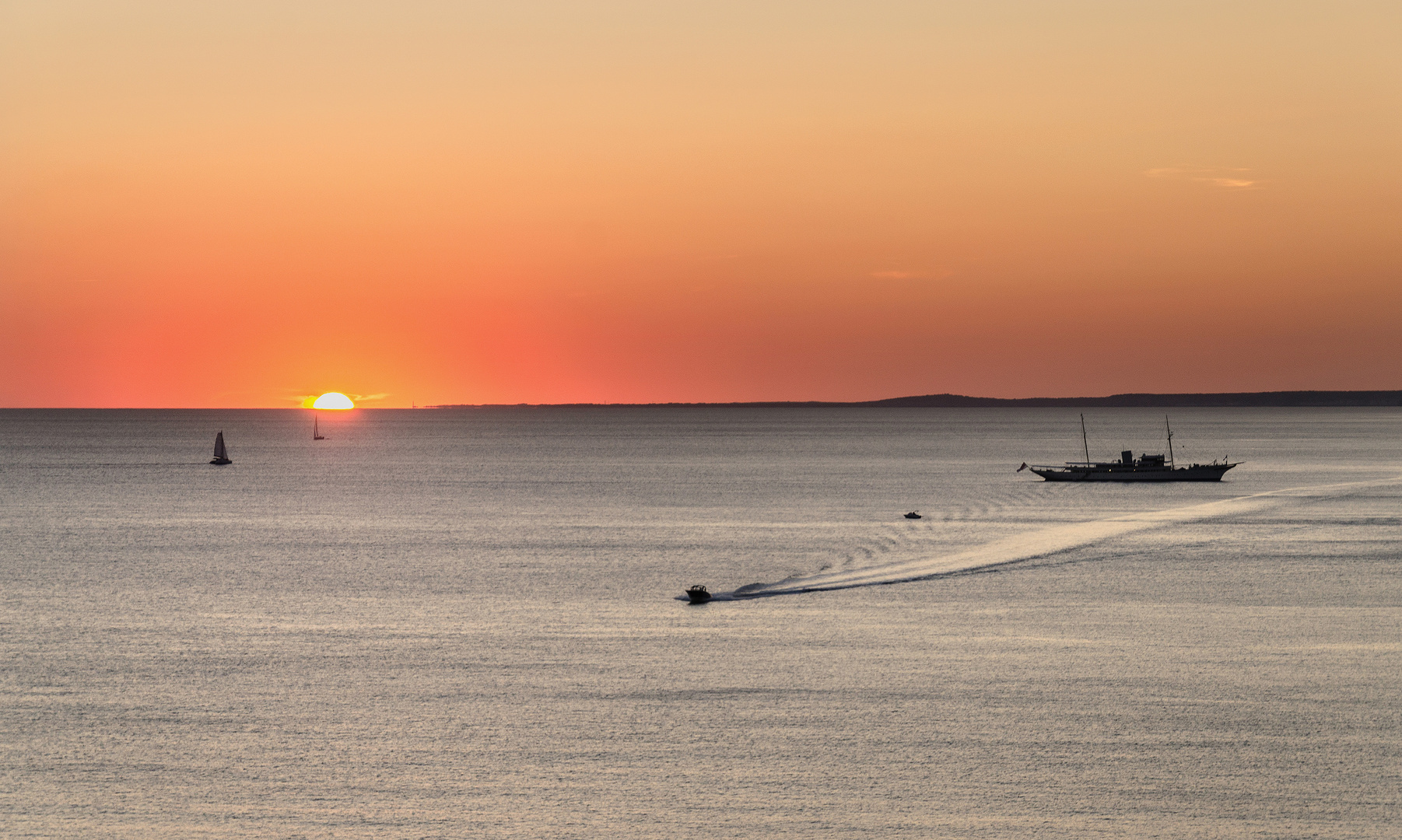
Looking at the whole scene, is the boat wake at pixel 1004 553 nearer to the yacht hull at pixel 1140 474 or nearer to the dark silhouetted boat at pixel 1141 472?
the yacht hull at pixel 1140 474

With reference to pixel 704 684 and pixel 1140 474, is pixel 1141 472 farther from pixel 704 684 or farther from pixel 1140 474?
pixel 704 684

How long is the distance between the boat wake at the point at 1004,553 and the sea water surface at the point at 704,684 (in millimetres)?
555

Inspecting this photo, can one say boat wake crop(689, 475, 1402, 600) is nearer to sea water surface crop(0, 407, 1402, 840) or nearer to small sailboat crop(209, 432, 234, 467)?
sea water surface crop(0, 407, 1402, 840)

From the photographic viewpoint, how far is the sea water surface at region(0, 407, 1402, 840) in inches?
911

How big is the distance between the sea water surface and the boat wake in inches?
21.9

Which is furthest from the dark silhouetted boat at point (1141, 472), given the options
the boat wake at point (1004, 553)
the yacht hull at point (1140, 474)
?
the boat wake at point (1004, 553)

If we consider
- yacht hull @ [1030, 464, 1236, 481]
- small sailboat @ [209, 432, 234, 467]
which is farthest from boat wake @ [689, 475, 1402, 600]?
small sailboat @ [209, 432, 234, 467]

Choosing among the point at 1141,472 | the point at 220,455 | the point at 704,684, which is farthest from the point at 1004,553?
the point at 220,455

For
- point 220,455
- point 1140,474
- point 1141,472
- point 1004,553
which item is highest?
point 220,455

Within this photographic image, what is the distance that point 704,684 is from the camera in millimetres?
33656

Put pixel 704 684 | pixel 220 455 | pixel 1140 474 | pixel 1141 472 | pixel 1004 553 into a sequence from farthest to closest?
pixel 220 455, pixel 1141 472, pixel 1140 474, pixel 1004 553, pixel 704 684

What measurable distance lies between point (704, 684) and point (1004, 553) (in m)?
37.8

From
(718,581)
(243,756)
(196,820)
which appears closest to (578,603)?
(718,581)

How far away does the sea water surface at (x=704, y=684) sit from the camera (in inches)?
911
